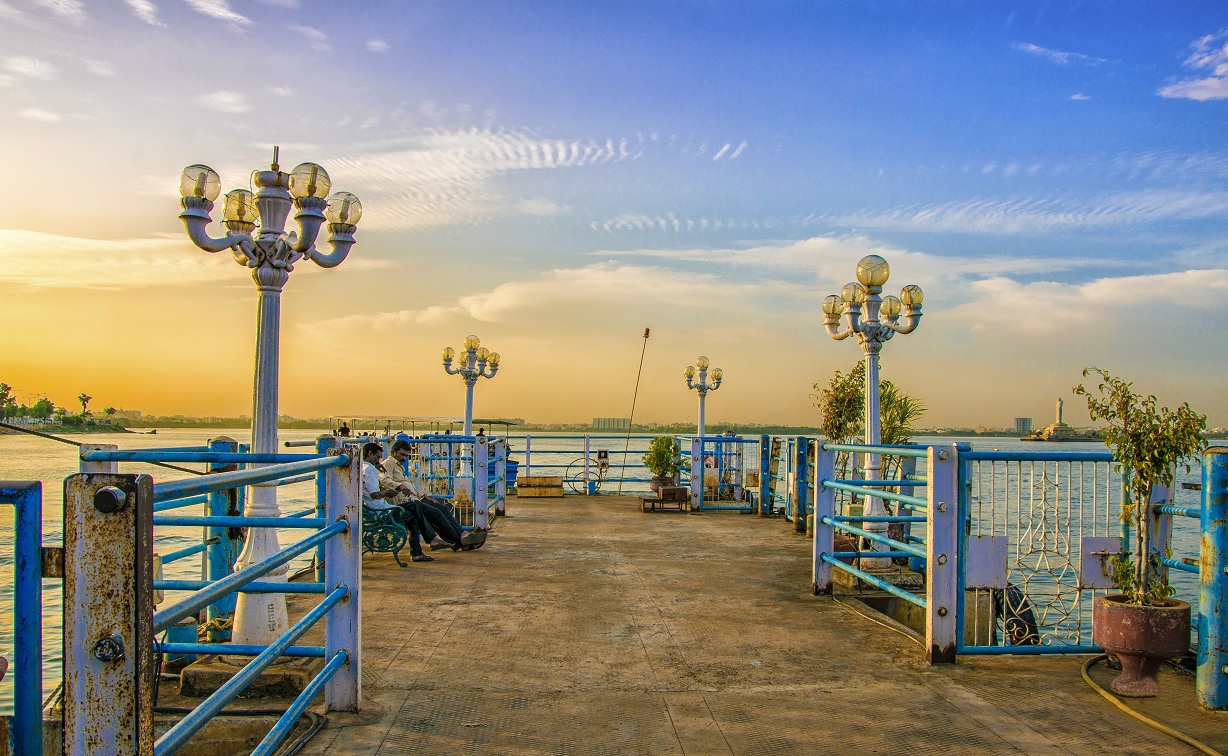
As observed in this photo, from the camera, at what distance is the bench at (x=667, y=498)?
14836mm

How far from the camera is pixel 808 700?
4.60m

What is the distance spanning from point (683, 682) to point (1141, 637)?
8.28 ft

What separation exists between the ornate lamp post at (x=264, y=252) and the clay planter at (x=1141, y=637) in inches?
193

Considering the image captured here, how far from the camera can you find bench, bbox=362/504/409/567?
28.9 feet

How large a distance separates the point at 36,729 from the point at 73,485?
1.78ft

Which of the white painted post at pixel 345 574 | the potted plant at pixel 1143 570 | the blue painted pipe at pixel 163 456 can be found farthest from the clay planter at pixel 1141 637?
the blue painted pipe at pixel 163 456

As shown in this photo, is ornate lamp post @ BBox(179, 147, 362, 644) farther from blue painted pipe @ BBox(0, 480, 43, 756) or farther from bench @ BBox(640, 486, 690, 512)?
bench @ BBox(640, 486, 690, 512)

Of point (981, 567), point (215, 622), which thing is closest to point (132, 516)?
point (215, 622)

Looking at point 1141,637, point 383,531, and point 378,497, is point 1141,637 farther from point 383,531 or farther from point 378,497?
point 378,497

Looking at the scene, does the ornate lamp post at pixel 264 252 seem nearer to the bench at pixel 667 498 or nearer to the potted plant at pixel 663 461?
the bench at pixel 667 498

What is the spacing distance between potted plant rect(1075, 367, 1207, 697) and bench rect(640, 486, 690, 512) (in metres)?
10.2

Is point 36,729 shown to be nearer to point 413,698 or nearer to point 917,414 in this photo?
point 413,698

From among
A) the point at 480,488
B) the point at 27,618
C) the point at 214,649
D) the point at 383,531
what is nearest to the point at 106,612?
the point at 27,618

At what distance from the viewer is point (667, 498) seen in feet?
48.8
